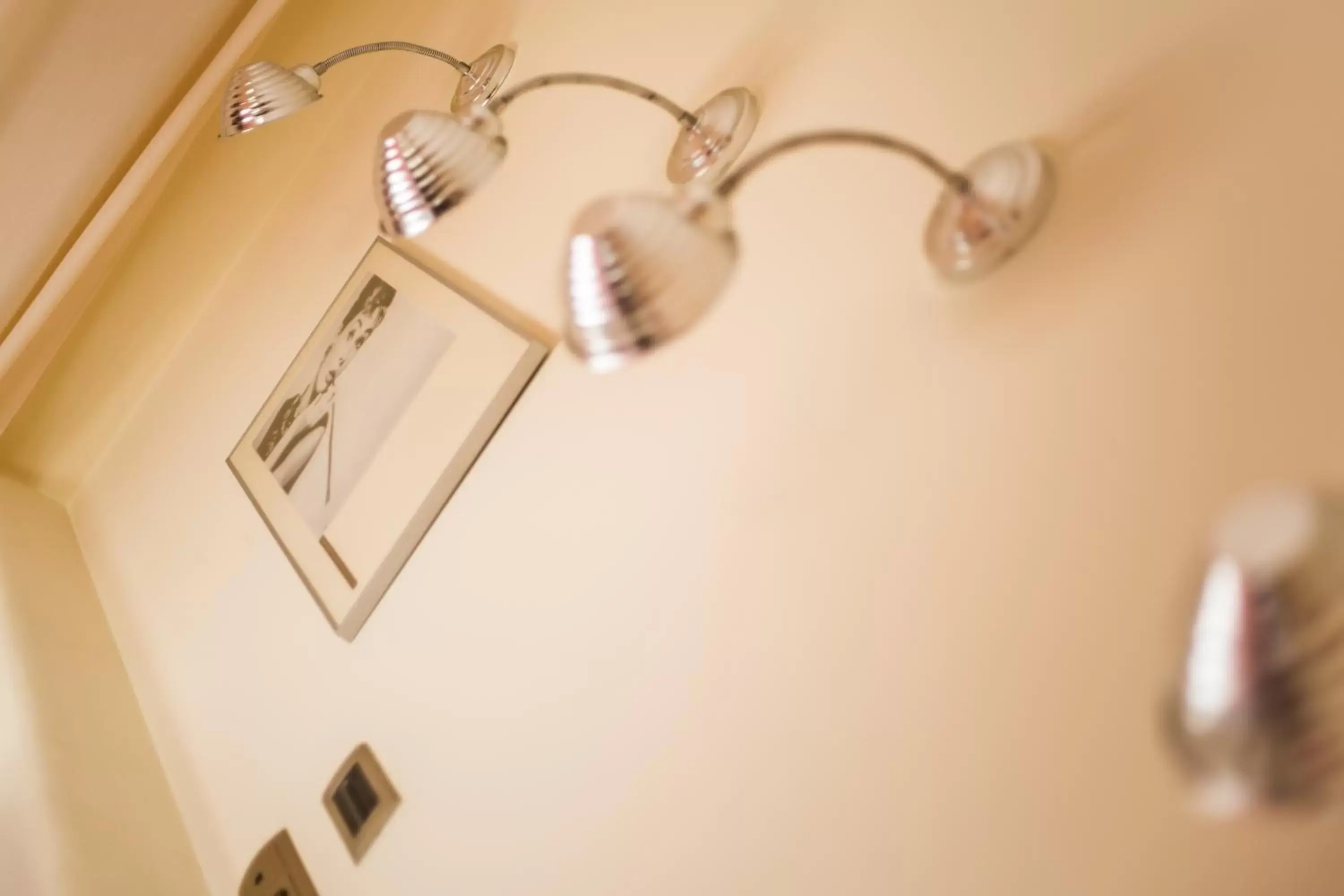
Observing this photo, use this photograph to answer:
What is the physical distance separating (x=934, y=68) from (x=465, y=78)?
2.92 feet

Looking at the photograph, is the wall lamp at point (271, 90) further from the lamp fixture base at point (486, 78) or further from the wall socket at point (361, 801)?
the wall socket at point (361, 801)

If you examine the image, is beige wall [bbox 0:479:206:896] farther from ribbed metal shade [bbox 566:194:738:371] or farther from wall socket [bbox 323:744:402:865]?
ribbed metal shade [bbox 566:194:738:371]

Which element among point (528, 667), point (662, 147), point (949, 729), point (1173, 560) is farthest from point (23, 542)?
point (1173, 560)

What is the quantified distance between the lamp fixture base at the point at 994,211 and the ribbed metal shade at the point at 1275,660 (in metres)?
0.41

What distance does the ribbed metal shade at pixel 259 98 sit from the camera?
46.1 inches

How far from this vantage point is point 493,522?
1.09 metres

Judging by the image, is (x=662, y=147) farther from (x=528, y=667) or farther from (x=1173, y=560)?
(x=1173, y=560)

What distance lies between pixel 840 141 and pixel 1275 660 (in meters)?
0.45

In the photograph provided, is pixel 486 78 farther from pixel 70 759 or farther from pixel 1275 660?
pixel 1275 660

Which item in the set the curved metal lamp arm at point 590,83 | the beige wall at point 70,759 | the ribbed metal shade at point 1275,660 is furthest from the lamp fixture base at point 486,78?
the ribbed metal shade at point 1275,660

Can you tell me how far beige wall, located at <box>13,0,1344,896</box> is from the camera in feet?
1.84

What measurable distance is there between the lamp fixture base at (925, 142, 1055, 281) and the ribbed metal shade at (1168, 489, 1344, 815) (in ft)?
1.34

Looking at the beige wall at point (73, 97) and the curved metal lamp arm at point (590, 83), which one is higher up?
the beige wall at point (73, 97)

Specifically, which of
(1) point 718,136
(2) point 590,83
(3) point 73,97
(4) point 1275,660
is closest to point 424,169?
(2) point 590,83
